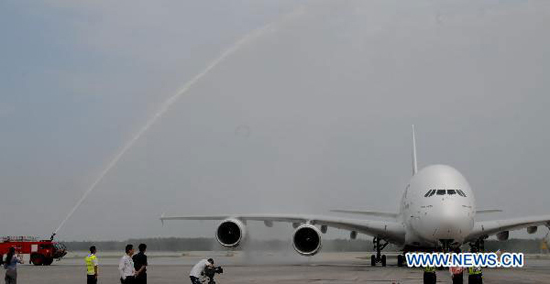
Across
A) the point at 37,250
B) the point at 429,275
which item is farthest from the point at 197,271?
the point at 37,250

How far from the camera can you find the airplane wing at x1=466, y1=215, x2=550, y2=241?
27925 millimetres

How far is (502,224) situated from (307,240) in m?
8.43

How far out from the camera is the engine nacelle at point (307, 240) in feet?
95.3

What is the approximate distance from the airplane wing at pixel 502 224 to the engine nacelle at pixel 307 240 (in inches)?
254

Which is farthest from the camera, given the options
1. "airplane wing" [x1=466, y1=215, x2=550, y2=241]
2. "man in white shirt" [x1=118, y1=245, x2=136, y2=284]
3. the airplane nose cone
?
"airplane wing" [x1=466, y1=215, x2=550, y2=241]

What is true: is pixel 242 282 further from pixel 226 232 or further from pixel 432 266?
pixel 226 232

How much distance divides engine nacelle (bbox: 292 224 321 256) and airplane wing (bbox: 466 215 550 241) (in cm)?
645

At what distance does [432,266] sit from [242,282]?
5.87 meters

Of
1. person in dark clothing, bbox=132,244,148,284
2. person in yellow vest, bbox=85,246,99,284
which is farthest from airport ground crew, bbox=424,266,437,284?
person in yellow vest, bbox=85,246,99,284

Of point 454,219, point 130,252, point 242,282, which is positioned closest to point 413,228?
point 454,219

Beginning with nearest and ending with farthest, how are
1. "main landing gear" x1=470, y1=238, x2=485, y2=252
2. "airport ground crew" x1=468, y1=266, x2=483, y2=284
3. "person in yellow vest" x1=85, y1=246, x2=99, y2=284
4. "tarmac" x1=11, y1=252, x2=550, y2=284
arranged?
"person in yellow vest" x1=85, y1=246, x2=99, y2=284 → "airport ground crew" x1=468, y1=266, x2=483, y2=284 → "tarmac" x1=11, y1=252, x2=550, y2=284 → "main landing gear" x1=470, y1=238, x2=485, y2=252

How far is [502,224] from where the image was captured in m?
28.2

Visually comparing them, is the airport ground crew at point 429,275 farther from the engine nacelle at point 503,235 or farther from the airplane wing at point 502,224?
the engine nacelle at point 503,235

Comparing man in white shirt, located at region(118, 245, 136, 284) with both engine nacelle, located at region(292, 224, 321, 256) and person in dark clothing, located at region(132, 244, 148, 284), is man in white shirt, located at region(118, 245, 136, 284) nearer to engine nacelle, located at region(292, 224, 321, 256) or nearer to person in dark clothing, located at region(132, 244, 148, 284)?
person in dark clothing, located at region(132, 244, 148, 284)
